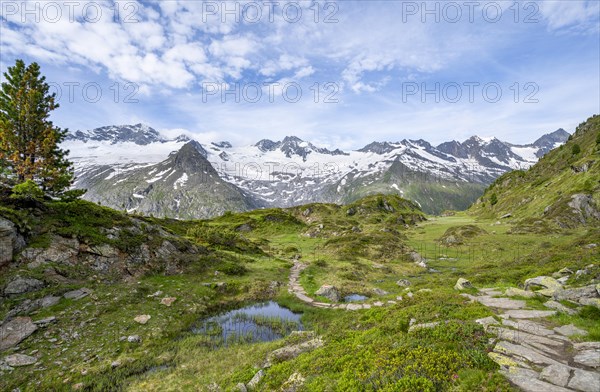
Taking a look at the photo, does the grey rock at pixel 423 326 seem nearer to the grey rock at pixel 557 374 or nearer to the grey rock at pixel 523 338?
the grey rock at pixel 523 338

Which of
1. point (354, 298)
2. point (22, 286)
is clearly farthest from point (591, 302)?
point (22, 286)

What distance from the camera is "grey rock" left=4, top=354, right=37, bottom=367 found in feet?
62.2

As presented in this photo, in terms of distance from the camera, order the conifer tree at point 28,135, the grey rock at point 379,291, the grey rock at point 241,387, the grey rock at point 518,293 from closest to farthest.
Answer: the grey rock at point 241,387 → the grey rock at point 518,293 → the conifer tree at point 28,135 → the grey rock at point 379,291

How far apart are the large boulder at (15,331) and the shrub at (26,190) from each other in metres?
13.5

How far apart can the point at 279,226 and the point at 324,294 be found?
273 feet

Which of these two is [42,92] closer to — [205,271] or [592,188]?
[205,271]

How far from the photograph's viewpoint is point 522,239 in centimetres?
6288

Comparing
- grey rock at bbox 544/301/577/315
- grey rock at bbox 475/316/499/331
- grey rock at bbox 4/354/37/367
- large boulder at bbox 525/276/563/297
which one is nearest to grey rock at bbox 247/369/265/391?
grey rock at bbox 475/316/499/331

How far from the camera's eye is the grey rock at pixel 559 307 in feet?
50.7

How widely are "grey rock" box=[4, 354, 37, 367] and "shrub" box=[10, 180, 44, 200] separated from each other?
1738 cm

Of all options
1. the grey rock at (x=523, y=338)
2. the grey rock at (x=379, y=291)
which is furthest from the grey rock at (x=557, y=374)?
the grey rock at (x=379, y=291)

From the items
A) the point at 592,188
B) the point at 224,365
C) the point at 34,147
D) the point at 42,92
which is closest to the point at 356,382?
the point at 224,365

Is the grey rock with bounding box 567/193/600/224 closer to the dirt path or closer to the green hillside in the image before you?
→ the green hillside

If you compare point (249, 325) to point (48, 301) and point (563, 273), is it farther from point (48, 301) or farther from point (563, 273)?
point (563, 273)
